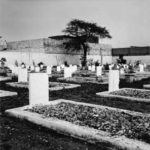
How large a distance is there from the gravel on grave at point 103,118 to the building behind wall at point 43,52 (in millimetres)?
A: 27210

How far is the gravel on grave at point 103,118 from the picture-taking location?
15.1 ft

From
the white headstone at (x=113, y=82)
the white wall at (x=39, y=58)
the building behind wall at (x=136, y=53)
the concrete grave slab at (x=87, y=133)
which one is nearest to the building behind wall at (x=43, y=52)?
the white wall at (x=39, y=58)

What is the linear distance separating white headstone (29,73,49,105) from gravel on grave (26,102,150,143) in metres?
0.43

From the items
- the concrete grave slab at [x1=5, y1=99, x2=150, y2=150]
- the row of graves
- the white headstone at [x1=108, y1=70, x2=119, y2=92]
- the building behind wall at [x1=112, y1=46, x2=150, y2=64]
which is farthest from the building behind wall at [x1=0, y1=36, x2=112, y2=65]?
the concrete grave slab at [x1=5, y1=99, x2=150, y2=150]

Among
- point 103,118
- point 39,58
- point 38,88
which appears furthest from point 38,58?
point 103,118

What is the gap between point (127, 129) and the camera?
4742mm

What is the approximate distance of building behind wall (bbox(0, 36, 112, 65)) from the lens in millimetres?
33875

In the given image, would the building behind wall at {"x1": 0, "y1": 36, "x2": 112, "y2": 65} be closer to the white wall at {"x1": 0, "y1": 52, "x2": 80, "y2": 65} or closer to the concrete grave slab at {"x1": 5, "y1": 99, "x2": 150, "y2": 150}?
the white wall at {"x1": 0, "y1": 52, "x2": 80, "y2": 65}

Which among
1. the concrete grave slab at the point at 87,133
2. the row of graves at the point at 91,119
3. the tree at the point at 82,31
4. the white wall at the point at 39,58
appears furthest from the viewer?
the tree at the point at 82,31

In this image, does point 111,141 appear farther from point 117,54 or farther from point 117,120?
point 117,54

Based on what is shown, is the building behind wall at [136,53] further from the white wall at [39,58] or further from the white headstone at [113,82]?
the white headstone at [113,82]

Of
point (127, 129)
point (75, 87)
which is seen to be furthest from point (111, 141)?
point (75, 87)

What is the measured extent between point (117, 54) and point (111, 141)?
48.3 meters

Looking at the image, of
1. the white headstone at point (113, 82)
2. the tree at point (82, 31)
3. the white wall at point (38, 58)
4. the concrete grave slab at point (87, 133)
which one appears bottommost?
the concrete grave slab at point (87, 133)
